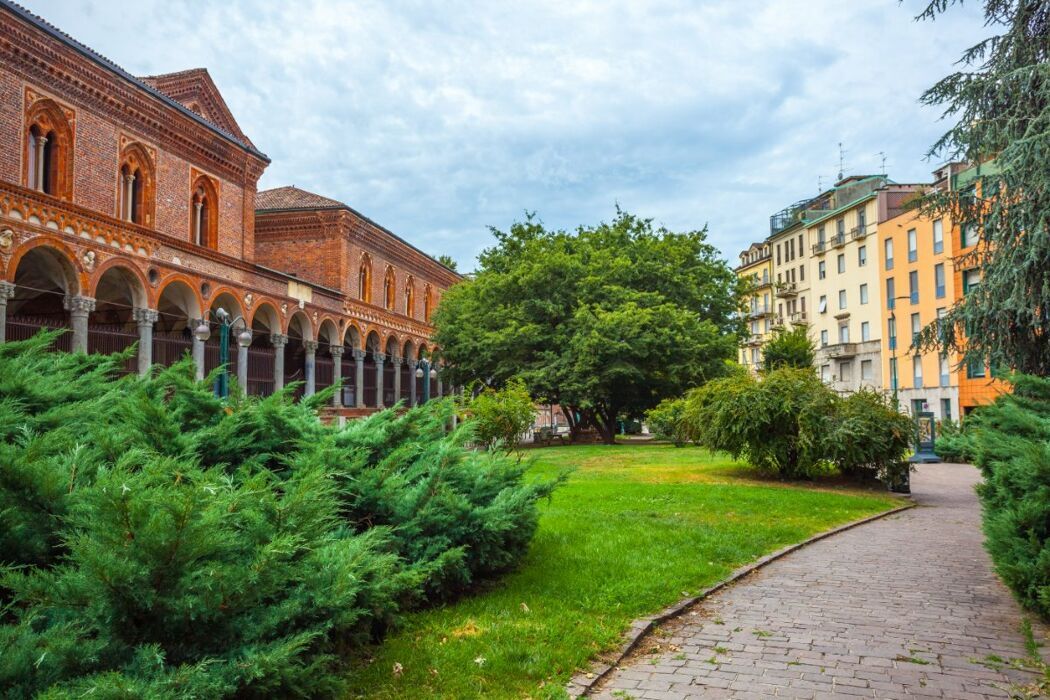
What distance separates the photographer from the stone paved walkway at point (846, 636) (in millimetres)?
4797

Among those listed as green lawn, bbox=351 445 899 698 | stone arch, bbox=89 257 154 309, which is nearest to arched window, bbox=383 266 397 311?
stone arch, bbox=89 257 154 309

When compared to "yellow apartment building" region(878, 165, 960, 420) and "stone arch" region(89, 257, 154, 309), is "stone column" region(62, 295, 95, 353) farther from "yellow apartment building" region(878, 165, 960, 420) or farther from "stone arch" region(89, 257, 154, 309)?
"yellow apartment building" region(878, 165, 960, 420)

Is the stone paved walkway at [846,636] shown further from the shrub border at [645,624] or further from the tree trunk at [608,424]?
the tree trunk at [608,424]

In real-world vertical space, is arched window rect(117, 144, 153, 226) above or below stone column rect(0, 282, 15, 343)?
above

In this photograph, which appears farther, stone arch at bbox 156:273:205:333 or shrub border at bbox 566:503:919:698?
stone arch at bbox 156:273:205:333

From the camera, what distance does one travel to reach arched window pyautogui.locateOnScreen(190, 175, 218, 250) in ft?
85.6

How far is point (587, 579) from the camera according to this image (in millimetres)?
6949

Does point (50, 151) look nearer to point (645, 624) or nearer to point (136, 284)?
point (136, 284)

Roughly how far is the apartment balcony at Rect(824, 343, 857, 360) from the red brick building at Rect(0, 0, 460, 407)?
34034mm

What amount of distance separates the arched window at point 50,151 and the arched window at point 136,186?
2201 millimetres

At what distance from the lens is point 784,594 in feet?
23.4

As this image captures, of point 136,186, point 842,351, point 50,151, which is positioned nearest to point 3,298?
point 50,151

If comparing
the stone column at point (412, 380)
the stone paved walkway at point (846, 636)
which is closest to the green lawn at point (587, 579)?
the stone paved walkway at point (846, 636)

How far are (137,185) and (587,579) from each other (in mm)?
22013
